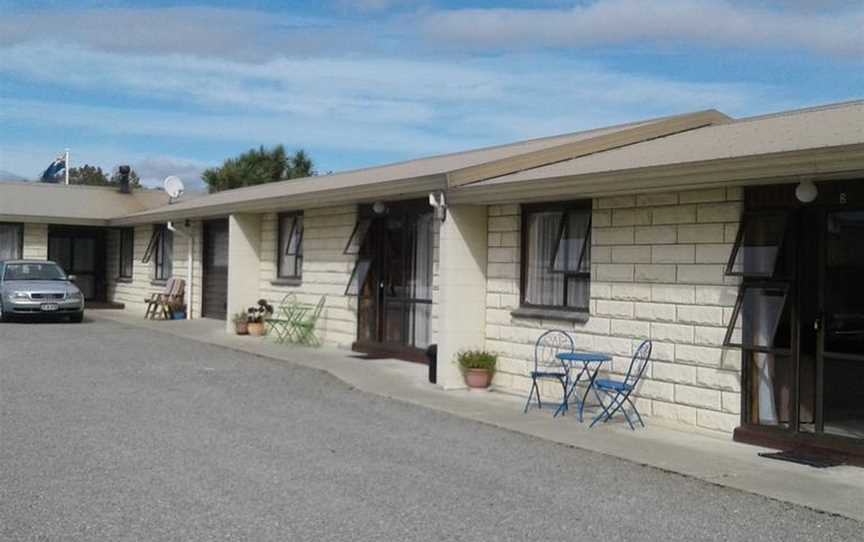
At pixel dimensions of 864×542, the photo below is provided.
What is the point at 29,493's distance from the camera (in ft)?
20.9

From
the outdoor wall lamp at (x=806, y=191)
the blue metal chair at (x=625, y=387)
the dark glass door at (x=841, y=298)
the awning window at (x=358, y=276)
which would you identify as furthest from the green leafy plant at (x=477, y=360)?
Answer: the outdoor wall lamp at (x=806, y=191)

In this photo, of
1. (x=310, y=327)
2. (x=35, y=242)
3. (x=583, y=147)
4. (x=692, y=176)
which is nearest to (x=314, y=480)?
(x=692, y=176)

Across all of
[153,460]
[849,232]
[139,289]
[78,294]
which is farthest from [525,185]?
[139,289]

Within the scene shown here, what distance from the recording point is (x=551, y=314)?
1113cm

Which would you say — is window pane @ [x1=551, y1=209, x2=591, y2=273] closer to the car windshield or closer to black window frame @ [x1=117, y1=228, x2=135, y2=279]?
the car windshield

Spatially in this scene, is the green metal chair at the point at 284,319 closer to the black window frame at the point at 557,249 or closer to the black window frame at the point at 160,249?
the black window frame at the point at 557,249

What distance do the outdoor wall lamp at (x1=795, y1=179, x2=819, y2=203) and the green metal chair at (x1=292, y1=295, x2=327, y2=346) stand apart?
32.2 feet

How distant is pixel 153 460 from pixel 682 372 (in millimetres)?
4991

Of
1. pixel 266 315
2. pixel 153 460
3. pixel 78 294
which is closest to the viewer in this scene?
pixel 153 460

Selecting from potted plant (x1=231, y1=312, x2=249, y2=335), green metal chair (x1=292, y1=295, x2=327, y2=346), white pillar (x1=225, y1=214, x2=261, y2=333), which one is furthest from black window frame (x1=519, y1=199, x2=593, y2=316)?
white pillar (x1=225, y1=214, x2=261, y2=333)

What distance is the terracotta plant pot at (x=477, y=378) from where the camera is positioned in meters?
11.6

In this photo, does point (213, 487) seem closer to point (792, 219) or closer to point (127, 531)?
point (127, 531)

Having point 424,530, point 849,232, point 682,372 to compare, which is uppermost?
point 849,232

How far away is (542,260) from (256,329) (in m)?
8.14
